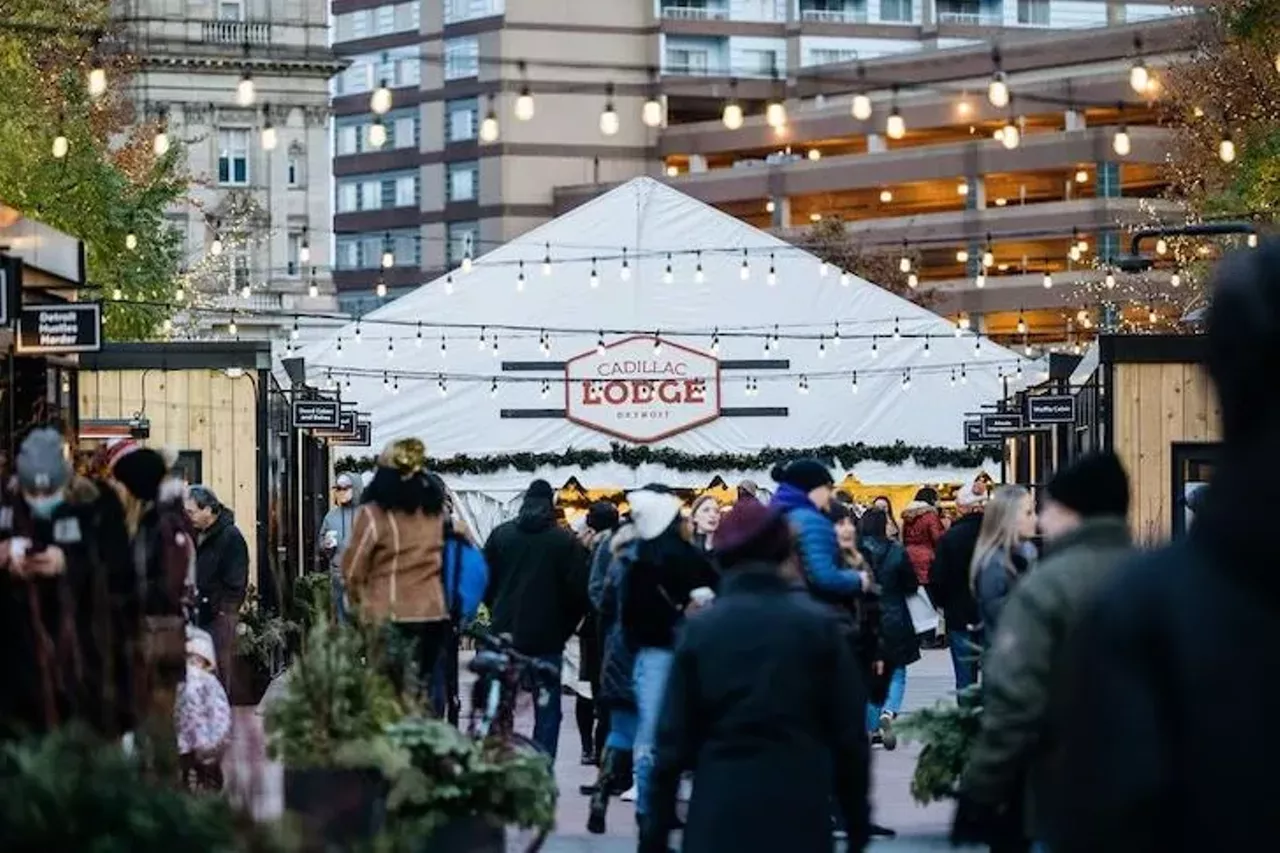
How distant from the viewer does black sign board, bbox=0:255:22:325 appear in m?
15.1

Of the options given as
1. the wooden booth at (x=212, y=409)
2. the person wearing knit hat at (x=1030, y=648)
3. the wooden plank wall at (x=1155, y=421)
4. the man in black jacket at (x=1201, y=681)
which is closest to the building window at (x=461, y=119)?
the wooden booth at (x=212, y=409)

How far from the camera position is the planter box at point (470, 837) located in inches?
454

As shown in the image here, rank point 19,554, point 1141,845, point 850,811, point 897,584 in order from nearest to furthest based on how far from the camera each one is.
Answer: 1. point 1141,845
2. point 850,811
3. point 19,554
4. point 897,584

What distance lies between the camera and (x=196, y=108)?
10569 cm

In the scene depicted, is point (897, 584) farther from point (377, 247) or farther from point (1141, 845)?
point (377, 247)

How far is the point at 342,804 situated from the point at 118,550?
1.33m

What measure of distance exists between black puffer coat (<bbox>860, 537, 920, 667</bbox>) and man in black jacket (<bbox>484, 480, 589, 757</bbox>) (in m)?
2.13

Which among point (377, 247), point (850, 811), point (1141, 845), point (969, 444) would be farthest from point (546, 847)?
point (377, 247)

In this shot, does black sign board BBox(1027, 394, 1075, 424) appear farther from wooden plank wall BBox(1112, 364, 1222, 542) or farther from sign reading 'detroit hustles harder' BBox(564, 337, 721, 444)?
sign reading 'detroit hustles harder' BBox(564, 337, 721, 444)

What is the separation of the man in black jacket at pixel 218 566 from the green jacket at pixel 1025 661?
12819mm

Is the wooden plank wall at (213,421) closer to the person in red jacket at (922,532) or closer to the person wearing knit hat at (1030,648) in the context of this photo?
the person in red jacket at (922,532)

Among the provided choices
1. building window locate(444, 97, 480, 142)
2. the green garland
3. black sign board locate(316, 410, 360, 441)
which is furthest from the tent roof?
building window locate(444, 97, 480, 142)

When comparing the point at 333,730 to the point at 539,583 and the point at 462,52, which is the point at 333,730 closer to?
the point at 539,583

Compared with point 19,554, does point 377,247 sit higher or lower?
higher
